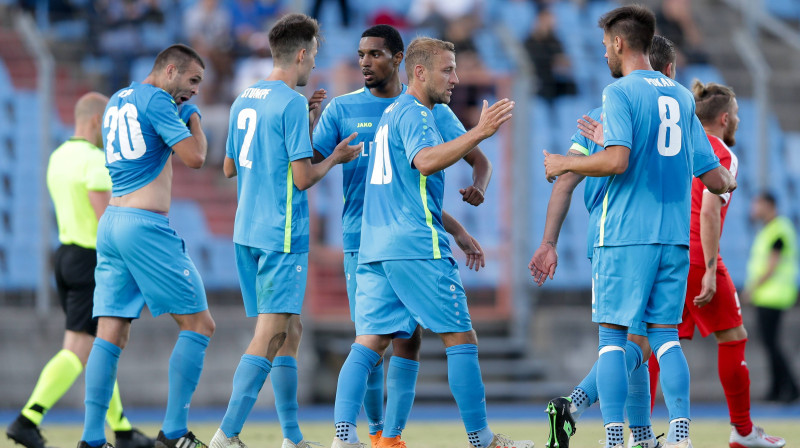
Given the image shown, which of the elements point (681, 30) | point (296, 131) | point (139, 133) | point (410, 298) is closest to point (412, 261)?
point (410, 298)

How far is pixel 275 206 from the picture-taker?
19.4 ft

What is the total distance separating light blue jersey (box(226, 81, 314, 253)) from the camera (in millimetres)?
5867

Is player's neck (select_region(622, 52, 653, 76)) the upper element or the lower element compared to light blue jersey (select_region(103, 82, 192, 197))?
upper

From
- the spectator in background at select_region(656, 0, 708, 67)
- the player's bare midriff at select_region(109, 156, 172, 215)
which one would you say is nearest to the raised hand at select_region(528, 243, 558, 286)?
the player's bare midriff at select_region(109, 156, 172, 215)

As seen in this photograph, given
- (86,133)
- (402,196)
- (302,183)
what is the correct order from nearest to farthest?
(402,196) < (302,183) < (86,133)

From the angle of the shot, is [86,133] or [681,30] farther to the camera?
[681,30]

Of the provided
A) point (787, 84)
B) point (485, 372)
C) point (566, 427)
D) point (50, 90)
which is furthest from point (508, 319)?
point (566, 427)

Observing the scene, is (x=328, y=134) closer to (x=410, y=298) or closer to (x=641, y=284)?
(x=410, y=298)

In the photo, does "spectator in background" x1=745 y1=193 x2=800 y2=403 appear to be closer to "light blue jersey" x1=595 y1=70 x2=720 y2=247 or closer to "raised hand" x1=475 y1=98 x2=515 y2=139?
"light blue jersey" x1=595 y1=70 x2=720 y2=247

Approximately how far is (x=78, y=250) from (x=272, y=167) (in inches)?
84.8

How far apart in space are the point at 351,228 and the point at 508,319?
21.4 ft

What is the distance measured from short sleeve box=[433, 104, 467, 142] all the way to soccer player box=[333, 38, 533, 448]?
1.44 feet

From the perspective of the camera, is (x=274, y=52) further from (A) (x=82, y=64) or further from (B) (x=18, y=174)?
(A) (x=82, y=64)

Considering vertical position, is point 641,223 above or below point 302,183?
below
